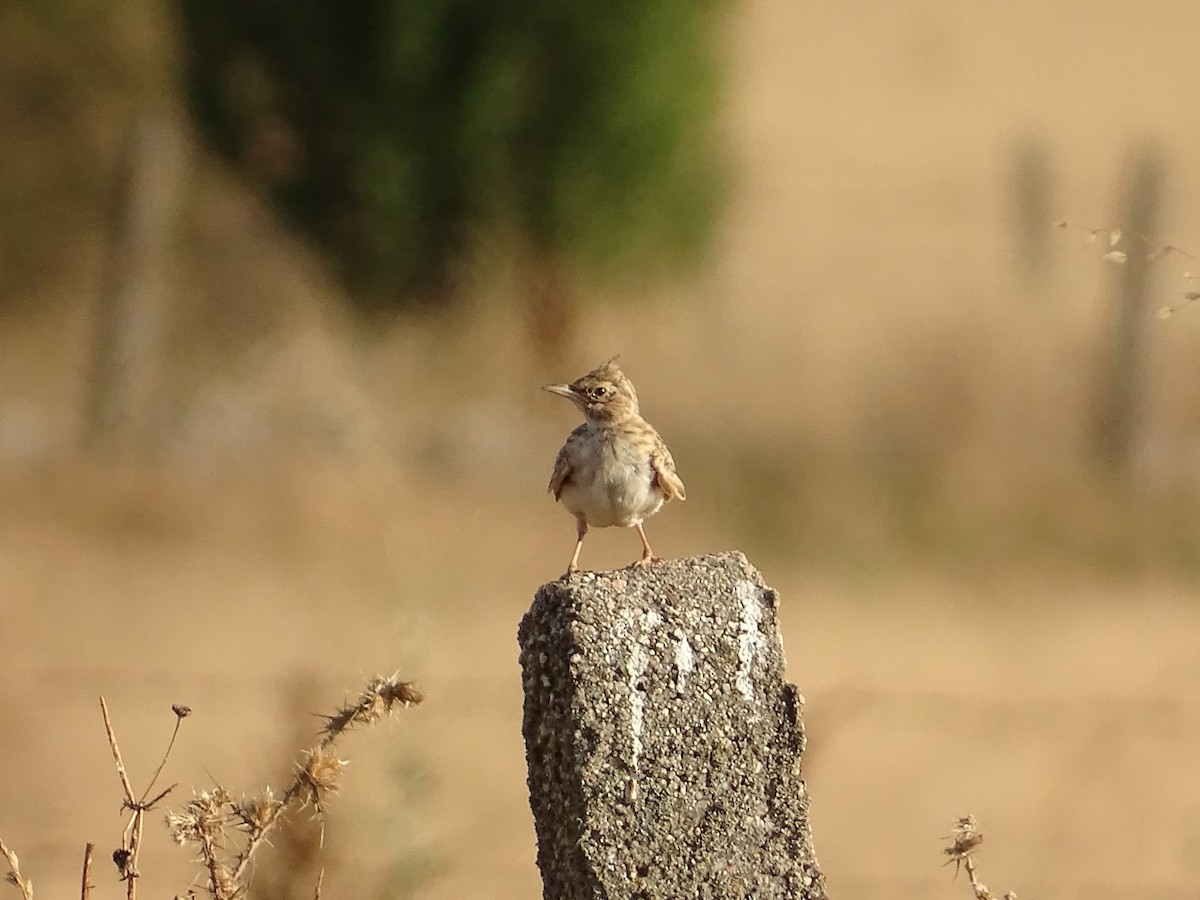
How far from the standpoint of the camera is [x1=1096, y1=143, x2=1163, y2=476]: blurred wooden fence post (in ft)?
47.0

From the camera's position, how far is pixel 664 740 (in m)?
2.47

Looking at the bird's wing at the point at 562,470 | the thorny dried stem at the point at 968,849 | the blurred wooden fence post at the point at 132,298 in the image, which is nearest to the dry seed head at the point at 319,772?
the thorny dried stem at the point at 968,849

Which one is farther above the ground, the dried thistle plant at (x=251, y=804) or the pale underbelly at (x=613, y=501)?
the pale underbelly at (x=613, y=501)

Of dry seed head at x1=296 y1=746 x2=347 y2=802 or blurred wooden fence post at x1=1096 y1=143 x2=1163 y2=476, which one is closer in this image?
dry seed head at x1=296 y1=746 x2=347 y2=802

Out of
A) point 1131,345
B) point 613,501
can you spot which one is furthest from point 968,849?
point 1131,345

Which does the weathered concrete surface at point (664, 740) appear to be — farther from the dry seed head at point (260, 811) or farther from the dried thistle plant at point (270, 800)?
the dry seed head at point (260, 811)

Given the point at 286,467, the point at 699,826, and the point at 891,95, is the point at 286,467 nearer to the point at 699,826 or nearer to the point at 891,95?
the point at 699,826

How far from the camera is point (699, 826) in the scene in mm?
2498

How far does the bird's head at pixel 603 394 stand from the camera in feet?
13.1

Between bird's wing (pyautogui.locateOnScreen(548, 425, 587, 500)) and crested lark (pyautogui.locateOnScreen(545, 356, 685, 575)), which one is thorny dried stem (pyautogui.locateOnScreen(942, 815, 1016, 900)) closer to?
crested lark (pyautogui.locateOnScreen(545, 356, 685, 575))

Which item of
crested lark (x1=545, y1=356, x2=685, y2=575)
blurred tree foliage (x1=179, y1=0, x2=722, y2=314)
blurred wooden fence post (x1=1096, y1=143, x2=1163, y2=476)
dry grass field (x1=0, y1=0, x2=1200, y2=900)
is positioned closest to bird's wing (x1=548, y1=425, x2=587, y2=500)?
crested lark (x1=545, y1=356, x2=685, y2=575)

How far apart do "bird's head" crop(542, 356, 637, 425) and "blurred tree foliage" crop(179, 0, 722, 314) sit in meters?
11.2

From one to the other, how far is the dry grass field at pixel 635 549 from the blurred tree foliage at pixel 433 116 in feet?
2.47

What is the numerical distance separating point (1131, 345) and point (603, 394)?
1105cm
